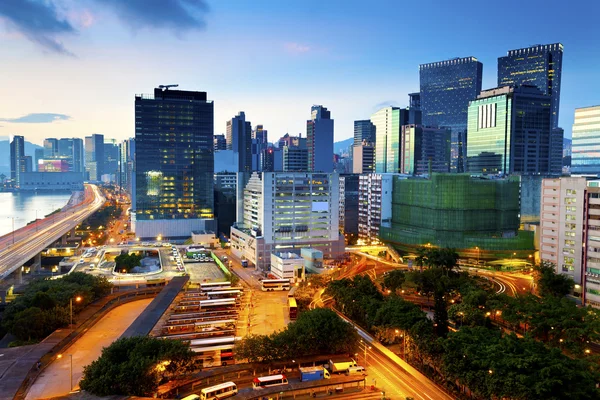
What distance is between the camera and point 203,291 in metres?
52.9

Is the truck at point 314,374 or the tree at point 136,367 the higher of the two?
the tree at point 136,367

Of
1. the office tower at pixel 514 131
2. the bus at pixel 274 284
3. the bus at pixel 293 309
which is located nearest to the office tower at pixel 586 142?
the office tower at pixel 514 131

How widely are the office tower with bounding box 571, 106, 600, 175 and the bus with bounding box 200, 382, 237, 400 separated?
8350 centimetres

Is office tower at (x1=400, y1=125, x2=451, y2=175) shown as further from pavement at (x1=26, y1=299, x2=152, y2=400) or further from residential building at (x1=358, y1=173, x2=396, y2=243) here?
pavement at (x1=26, y1=299, x2=152, y2=400)

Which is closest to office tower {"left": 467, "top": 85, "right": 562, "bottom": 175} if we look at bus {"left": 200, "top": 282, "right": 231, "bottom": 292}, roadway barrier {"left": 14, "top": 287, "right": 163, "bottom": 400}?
bus {"left": 200, "top": 282, "right": 231, "bottom": 292}

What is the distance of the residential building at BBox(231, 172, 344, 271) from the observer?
71.9 m

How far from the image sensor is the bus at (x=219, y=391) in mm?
28328

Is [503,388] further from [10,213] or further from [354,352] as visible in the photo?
[10,213]

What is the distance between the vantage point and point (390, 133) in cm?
17138

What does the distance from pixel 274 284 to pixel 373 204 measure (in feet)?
143

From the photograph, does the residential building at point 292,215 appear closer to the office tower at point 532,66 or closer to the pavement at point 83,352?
the pavement at point 83,352

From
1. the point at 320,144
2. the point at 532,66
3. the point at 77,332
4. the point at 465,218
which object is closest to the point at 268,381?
the point at 77,332

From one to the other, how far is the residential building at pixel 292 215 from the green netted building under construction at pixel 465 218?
1646 cm

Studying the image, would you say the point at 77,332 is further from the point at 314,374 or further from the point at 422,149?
the point at 422,149
